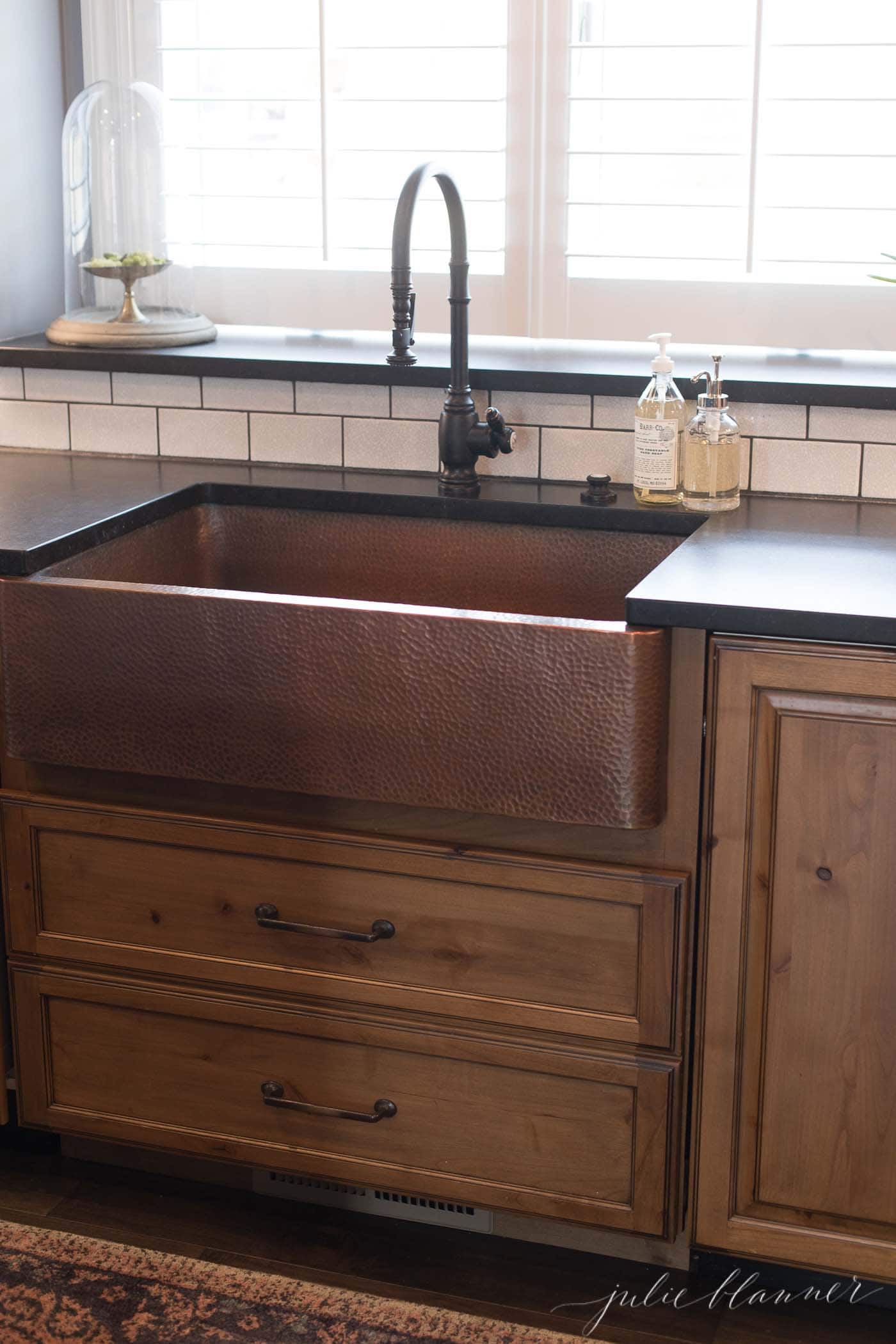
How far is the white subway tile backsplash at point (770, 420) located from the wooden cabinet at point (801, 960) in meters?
0.55

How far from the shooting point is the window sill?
6.33 feet

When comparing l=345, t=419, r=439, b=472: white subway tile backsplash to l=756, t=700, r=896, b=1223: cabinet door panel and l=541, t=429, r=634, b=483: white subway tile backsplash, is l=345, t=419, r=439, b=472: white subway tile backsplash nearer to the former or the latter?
l=541, t=429, r=634, b=483: white subway tile backsplash

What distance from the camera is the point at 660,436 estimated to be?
6.09 feet

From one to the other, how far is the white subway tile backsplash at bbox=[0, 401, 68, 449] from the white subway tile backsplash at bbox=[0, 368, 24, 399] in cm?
1

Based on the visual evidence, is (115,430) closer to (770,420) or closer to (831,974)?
(770,420)

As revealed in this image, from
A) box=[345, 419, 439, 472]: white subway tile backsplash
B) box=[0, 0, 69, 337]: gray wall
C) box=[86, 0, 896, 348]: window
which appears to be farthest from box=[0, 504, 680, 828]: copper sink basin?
box=[0, 0, 69, 337]: gray wall

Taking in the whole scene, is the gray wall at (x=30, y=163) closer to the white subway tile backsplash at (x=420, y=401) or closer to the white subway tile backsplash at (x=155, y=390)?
the white subway tile backsplash at (x=155, y=390)

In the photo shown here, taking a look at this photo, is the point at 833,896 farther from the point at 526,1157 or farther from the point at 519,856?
the point at 526,1157

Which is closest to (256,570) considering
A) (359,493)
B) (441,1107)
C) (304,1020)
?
(359,493)

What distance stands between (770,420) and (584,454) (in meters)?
0.25

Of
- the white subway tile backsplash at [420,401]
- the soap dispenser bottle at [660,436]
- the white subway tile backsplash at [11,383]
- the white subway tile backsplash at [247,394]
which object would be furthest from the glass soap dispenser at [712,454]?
the white subway tile backsplash at [11,383]

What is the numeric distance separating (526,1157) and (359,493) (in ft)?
2.82

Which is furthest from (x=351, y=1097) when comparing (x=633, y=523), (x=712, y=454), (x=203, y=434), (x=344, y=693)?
(x=203, y=434)

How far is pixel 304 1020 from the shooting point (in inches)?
68.9
